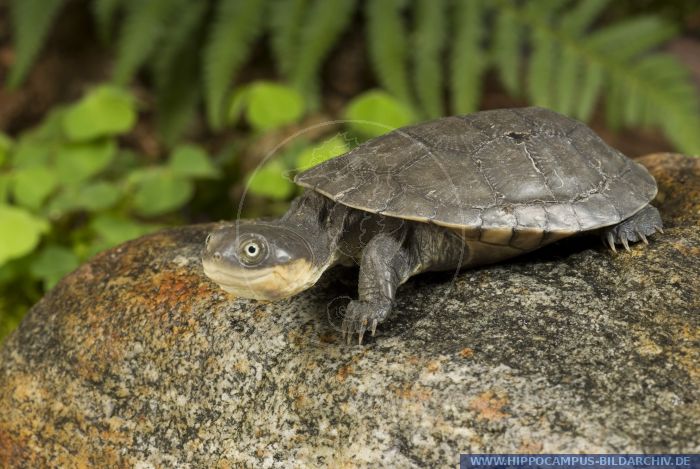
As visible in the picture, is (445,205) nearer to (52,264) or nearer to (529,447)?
(529,447)

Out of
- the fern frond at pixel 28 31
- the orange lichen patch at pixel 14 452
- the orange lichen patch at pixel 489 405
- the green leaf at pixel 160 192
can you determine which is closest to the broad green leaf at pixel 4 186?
the green leaf at pixel 160 192

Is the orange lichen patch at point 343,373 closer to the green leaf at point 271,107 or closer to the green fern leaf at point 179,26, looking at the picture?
the green leaf at point 271,107

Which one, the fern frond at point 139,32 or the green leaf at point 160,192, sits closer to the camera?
the green leaf at point 160,192

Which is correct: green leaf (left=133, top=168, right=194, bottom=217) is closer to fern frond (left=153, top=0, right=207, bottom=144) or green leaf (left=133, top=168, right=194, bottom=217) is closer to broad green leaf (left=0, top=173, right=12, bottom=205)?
broad green leaf (left=0, top=173, right=12, bottom=205)

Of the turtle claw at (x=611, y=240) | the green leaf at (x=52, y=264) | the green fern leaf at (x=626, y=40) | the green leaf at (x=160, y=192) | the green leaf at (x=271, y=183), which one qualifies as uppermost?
the turtle claw at (x=611, y=240)

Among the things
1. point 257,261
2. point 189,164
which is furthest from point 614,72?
point 257,261
